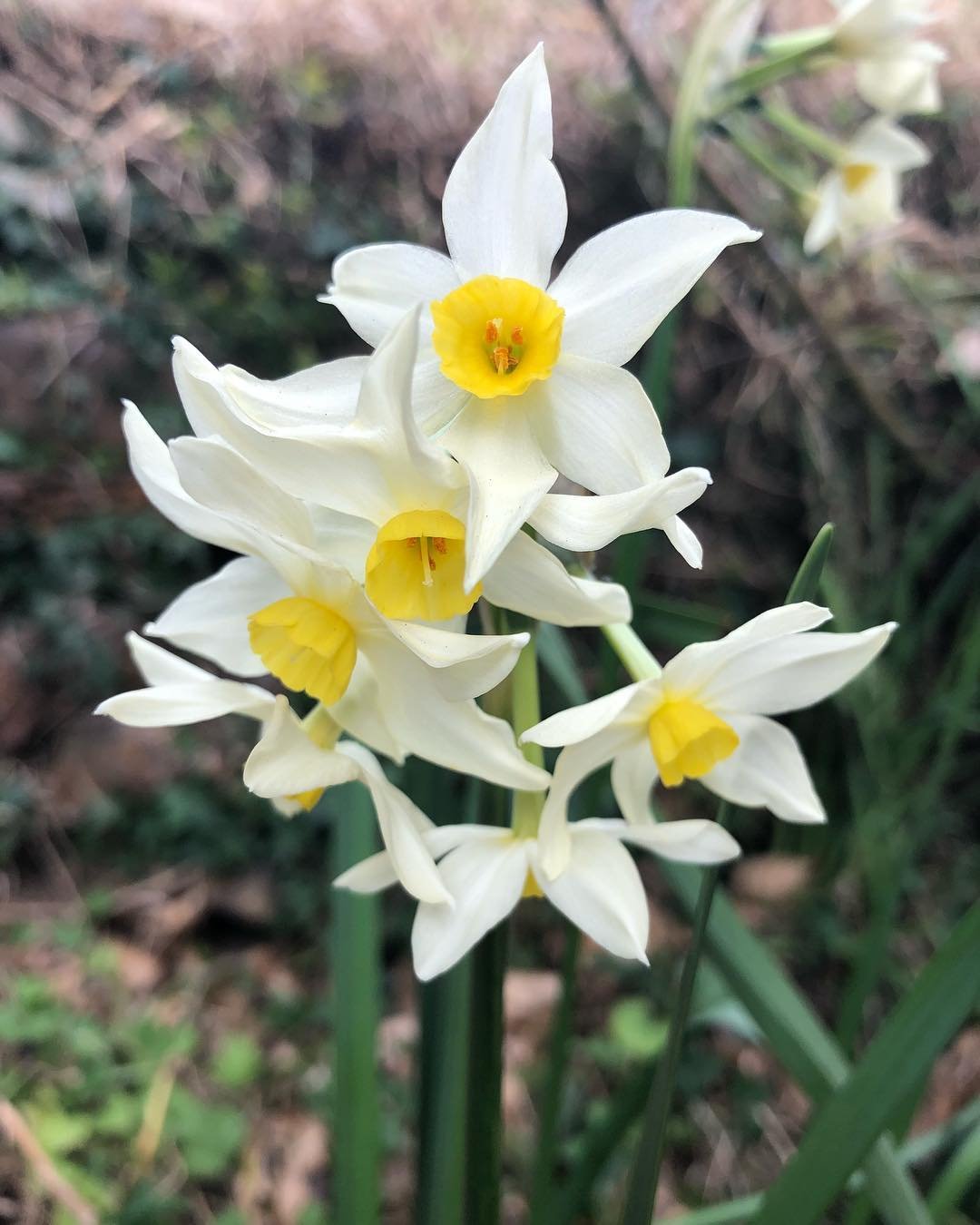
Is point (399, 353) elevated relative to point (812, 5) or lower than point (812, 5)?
lower

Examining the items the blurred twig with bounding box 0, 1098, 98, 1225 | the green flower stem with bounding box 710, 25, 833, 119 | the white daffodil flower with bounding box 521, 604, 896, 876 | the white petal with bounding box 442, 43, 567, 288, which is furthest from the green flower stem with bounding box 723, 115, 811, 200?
the blurred twig with bounding box 0, 1098, 98, 1225

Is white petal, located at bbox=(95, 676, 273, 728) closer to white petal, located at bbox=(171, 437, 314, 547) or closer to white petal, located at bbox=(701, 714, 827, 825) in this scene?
white petal, located at bbox=(171, 437, 314, 547)

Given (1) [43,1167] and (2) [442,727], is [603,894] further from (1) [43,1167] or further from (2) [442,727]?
(1) [43,1167]

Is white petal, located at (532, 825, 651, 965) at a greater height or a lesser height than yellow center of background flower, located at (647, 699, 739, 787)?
lesser

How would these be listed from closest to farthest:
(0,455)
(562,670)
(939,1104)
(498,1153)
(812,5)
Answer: (498,1153), (562,670), (939,1104), (0,455), (812,5)

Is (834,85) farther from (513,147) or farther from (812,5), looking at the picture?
(513,147)

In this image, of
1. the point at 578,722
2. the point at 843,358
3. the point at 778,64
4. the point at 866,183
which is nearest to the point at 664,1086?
the point at 578,722

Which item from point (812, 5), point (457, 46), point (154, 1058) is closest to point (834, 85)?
point (812, 5)
